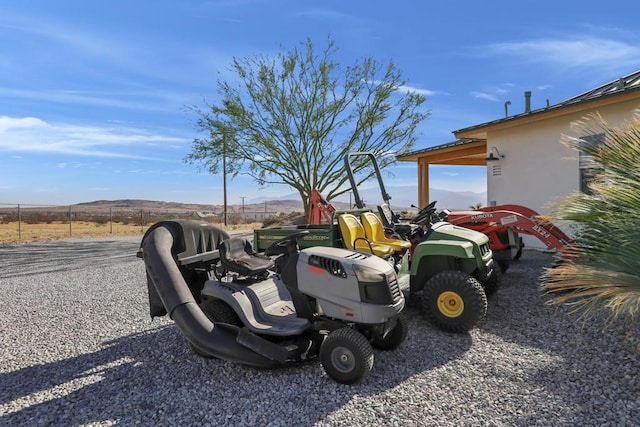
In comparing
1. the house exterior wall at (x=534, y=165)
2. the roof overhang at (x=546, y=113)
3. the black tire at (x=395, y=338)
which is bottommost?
the black tire at (x=395, y=338)

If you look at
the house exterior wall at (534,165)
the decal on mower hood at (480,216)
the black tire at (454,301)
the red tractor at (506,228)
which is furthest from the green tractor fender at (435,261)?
the house exterior wall at (534,165)

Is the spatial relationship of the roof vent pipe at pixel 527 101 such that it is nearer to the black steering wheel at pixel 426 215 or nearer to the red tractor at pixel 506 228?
the red tractor at pixel 506 228

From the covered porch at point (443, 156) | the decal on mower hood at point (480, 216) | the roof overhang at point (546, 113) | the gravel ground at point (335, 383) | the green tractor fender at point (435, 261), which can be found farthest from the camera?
the covered porch at point (443, 156)

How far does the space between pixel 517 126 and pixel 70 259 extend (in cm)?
1188

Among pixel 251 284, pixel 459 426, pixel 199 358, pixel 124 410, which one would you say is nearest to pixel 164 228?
pixel 251 284

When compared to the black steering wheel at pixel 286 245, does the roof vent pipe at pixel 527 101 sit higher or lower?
higher

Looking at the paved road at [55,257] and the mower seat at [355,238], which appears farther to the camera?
the paved road at [55,257]

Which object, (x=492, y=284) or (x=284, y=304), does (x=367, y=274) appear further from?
(x=492, y=284)

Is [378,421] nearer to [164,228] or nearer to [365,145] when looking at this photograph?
[164,228]

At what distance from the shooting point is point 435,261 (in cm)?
484

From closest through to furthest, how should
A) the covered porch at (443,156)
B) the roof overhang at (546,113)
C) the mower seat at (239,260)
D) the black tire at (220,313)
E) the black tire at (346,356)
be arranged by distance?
the black tire at (346,356) < the black tire at (220,313) < the mower seat at (239,260) < the roof overhang at (546,113) < the covered porch at (443,156)

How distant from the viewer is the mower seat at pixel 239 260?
3.83 meters

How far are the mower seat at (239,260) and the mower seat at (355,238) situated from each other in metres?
1.23

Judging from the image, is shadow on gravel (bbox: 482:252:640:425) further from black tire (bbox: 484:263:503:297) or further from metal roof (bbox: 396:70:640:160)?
metal roof (bbox: 396:70:640:160)
